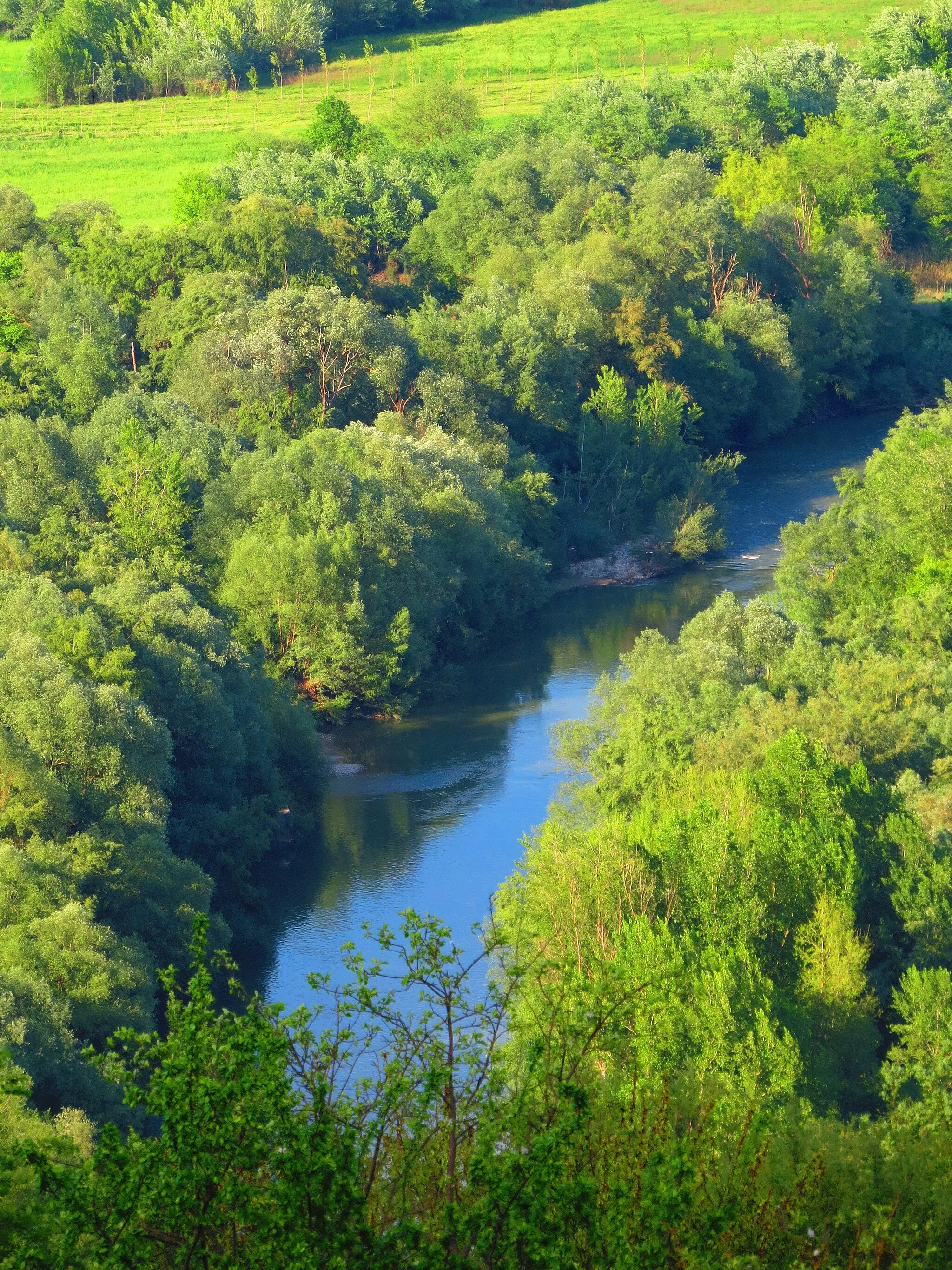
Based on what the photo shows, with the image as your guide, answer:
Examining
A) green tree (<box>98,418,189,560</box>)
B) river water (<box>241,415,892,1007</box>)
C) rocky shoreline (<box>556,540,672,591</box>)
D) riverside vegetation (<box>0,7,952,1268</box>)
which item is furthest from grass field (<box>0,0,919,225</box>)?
river water (<box>241,415,892,1007</box>)

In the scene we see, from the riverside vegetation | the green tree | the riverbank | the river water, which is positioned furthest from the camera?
the riverbank

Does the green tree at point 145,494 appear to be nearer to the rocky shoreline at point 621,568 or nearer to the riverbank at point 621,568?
the riverbank at point 621,568

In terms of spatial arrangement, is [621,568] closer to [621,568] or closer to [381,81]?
[621,568]

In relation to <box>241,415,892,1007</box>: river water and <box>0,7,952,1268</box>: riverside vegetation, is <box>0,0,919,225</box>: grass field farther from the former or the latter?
<box>241,415,892,1007</box>: river water

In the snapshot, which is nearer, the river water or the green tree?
the river water

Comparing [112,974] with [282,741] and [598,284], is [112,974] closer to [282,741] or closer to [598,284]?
[282,741]

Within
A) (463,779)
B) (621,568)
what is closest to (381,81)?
(621,568)
